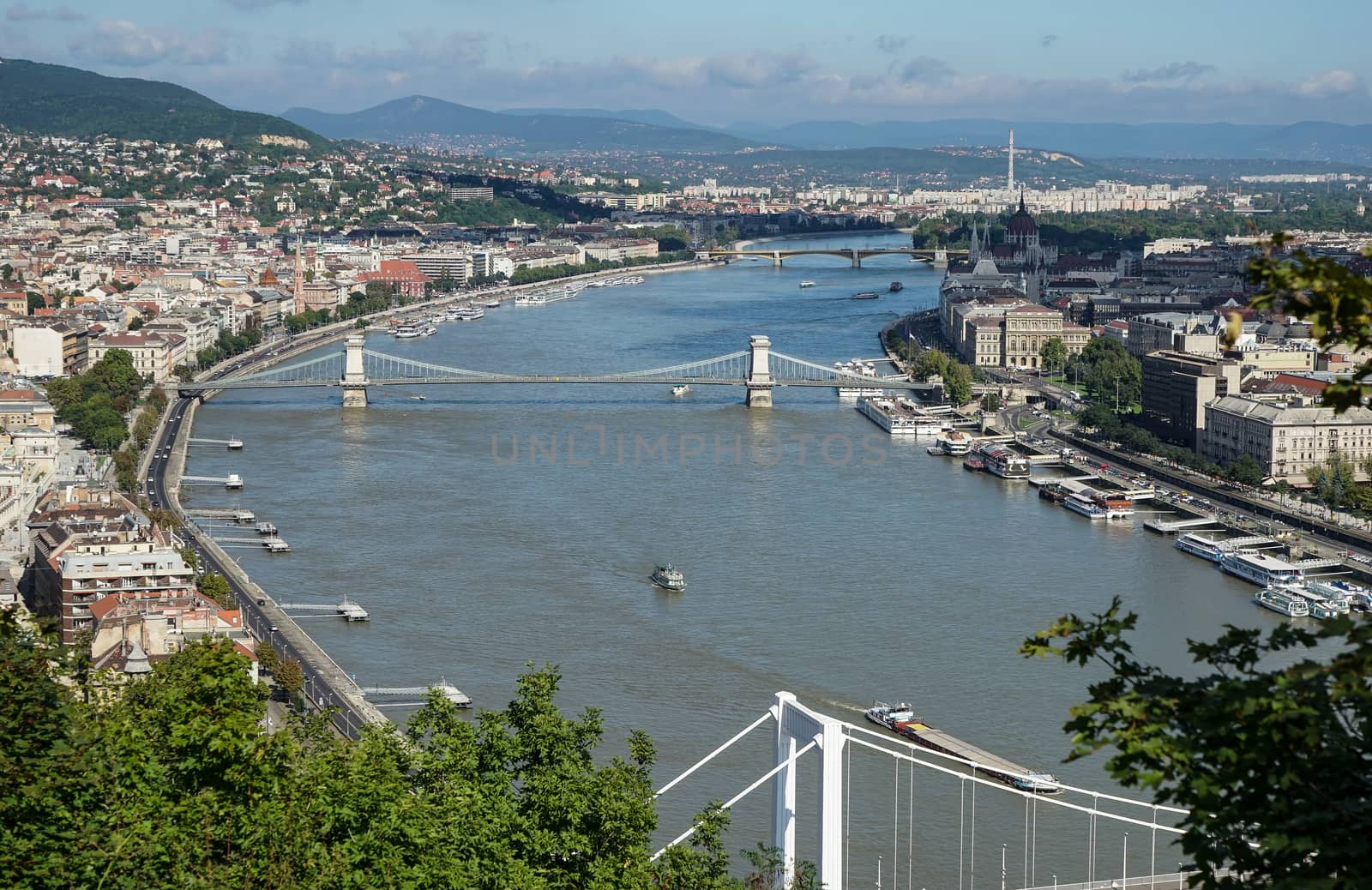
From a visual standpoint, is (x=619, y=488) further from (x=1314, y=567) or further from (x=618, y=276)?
(x=618, y=276)

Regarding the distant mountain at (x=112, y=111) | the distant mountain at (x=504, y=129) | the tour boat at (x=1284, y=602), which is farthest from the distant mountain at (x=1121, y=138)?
the tour boat at (x=1284, y=602)

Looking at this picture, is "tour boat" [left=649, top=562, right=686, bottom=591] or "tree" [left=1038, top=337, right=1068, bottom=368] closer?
"tour boat" [left=649, top=562, right=686, bottom=591]

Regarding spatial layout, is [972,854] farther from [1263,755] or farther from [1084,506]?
[1084,506]

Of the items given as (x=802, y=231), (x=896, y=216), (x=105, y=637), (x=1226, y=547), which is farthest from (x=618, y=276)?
(x=105, y=637)

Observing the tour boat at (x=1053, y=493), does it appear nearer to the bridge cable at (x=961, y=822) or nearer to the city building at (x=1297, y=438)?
the city building at (x=1297, y=438)

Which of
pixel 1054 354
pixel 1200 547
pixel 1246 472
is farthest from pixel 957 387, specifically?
pixel 1200 547

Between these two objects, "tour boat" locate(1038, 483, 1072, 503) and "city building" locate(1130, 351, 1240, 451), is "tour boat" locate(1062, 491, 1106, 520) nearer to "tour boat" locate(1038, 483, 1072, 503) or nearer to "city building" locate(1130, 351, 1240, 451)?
"tour boat" locate(1038, 483, 1072, 503)

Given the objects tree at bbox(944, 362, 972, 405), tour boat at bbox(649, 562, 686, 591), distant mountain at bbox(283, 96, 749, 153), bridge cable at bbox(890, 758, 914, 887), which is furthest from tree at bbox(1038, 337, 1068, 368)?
distant mountain at bbox(283, 96, 749, 153)
